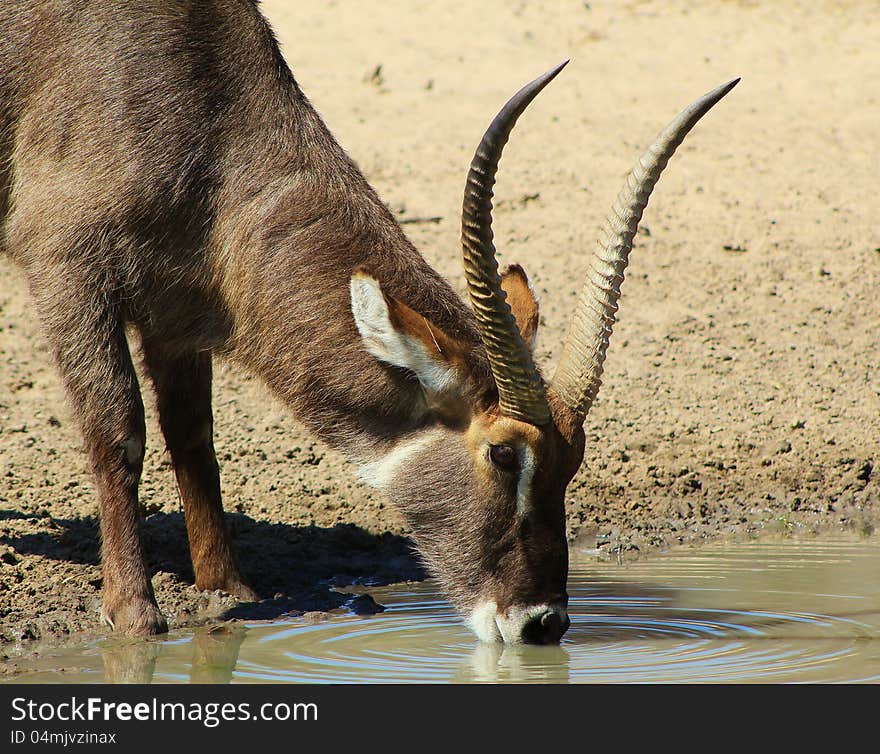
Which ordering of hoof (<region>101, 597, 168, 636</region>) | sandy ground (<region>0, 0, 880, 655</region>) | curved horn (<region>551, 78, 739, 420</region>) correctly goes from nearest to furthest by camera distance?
curved horn (<region>551, 78, 739, 420</region>) < hoof (<region>101, 597, 168, 636</region>) < sandy ground (<region>0, 0, 880, 655</region>)

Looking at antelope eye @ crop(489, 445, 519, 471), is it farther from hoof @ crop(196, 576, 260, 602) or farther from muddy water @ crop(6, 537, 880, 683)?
hoof @ crop(196, 576, 260, 602)

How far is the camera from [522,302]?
6.71 m

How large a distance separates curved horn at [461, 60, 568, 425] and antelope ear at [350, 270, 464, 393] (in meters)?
0.21

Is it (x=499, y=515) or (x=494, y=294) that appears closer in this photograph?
(x=494, y=294)

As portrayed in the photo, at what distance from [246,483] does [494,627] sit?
3.00 meters

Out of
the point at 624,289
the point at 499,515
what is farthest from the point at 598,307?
the point at 624,289

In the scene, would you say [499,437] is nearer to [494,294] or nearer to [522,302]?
[494,294]

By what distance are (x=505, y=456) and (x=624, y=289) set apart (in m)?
5.74

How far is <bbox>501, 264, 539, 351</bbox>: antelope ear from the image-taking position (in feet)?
21.5

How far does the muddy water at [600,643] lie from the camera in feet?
19.6

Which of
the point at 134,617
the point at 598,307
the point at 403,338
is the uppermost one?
the point at 598,307

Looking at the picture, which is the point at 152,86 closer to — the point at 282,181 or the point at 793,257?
the point at 282,181

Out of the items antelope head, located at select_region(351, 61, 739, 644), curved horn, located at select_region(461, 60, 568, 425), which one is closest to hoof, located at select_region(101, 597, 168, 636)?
antelope head, located at select_region(351, 61, 739, 644)
